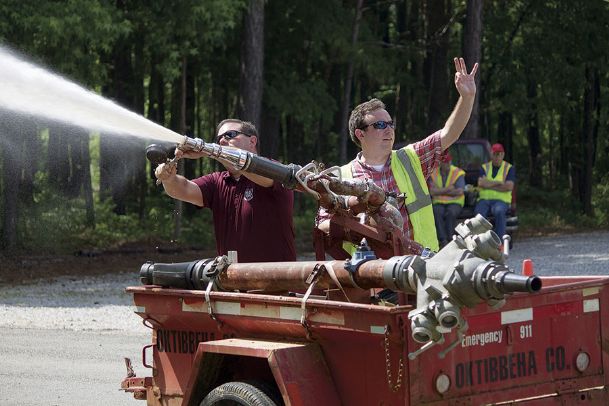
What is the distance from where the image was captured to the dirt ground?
64.1ft

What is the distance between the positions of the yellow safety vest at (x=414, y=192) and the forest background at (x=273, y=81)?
8.55 meters

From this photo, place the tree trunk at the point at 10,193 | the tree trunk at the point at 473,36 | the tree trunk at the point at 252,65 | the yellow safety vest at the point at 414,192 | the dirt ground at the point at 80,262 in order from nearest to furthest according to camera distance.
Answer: the yellow safety vest at the point at 414,192 → the dirt ground at the point at 80,262 → the tree trunk at the point at 10,193 → the tree trunk at the point at 252,65 → the tree trunk at the point at 473,36

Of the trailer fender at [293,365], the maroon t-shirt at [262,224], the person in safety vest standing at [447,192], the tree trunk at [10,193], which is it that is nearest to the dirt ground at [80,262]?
the tree trunk at [10,193]

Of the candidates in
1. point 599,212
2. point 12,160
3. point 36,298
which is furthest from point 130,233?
point 599,212

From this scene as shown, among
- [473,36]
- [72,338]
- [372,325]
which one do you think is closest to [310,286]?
[372,325]

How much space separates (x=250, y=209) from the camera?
7.18 meters

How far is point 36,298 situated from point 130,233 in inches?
376

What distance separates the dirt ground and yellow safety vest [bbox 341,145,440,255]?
12.2m

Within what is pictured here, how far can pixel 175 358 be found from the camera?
6.52m

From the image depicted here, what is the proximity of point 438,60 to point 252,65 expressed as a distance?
1177 centimetres

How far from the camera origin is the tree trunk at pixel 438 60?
34.1m

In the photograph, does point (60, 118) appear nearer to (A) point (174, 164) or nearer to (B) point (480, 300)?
(A) point (174, 164)

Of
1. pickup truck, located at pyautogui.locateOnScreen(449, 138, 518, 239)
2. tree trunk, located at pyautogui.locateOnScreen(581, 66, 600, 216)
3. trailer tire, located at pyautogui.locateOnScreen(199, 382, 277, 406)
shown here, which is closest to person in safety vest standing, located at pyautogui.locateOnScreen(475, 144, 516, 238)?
pickup truck, located at pyautogui.locateOnScreen(449, 138, 518, 239)

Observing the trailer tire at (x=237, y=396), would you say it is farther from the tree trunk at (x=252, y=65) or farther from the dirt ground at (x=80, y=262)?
the tree trunk at (x=252, y=65)
